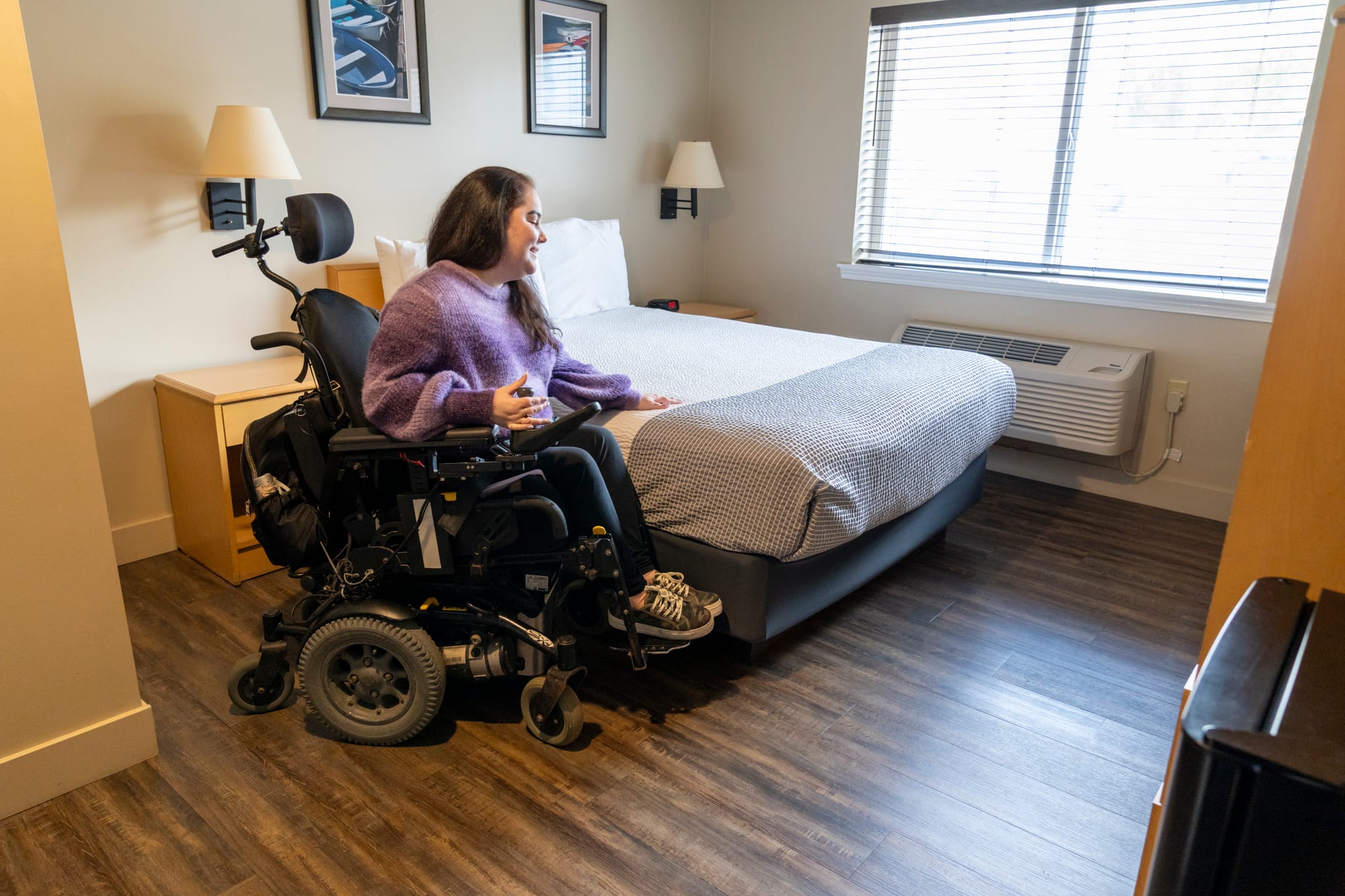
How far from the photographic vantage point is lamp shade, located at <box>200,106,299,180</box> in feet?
8.72

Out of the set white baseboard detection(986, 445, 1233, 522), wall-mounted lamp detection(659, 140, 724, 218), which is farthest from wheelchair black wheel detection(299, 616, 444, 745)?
wall-mounted lamp detection(659, 140, 724, 218)

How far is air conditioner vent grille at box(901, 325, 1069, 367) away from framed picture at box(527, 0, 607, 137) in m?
1.72

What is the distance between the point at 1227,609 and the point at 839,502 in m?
1.13

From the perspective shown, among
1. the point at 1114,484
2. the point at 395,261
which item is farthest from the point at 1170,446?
the point at 395,261

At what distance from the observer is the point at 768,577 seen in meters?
2.15

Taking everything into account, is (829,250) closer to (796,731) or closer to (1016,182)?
(1016,182)

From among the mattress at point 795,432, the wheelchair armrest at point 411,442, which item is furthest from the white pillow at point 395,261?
the wheelchair armrest at point 411,442

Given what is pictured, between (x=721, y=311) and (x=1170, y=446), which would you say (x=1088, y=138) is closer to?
(x=1170, y=446)

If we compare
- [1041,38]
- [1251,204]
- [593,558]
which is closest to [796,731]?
[593,558]

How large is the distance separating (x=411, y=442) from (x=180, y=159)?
5.47ft

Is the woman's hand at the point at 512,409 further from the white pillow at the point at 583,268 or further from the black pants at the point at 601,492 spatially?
the white pillow at the point at 583,268

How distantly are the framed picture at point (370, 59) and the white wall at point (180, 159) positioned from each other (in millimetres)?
43

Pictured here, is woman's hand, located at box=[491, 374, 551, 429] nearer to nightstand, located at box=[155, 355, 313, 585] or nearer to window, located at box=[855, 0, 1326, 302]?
nightstand, located at box=[155, 355, 313, 585]

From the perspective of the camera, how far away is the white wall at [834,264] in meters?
3.44
